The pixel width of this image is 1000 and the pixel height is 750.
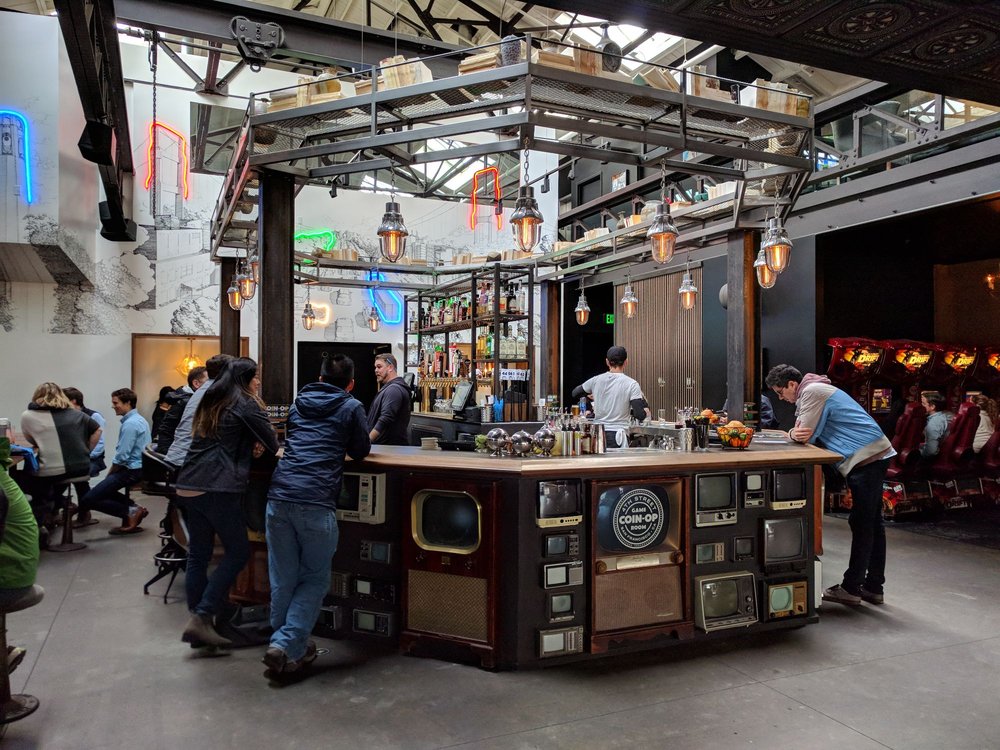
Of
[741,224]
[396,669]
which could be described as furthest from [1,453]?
[741,224]

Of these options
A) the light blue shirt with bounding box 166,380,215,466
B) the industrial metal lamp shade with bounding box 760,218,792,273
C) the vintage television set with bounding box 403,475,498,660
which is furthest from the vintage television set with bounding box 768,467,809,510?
the light blue shirt with bounding box 166,380,215,466

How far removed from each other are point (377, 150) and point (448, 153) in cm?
57

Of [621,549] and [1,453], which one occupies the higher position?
[1,453]

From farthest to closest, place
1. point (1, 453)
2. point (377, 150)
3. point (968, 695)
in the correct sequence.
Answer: point (377, 150)
point (968, 695)
point (1, 453)

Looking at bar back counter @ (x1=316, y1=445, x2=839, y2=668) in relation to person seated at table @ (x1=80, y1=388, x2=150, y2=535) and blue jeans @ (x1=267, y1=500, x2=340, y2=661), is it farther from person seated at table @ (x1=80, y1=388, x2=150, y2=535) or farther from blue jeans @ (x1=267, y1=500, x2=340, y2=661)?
person seated at table @ (x1=80, y1=388, x2=150, y2=535)

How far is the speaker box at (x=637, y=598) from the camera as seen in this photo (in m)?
3.87

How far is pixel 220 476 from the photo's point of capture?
3.88 meters

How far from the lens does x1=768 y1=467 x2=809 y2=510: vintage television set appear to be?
4312 mm

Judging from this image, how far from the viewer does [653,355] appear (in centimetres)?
1114

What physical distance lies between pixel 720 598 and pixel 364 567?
2.18 m

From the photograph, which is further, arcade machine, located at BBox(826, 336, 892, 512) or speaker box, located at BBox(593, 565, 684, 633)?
arcade machine, located at BBox(826, 336, 892, 512)

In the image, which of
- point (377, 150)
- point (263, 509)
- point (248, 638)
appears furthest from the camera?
point (377, 150)

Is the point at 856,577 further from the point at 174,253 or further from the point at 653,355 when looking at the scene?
the point at 174,253

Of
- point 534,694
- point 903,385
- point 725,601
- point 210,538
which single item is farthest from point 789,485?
point 903,385
